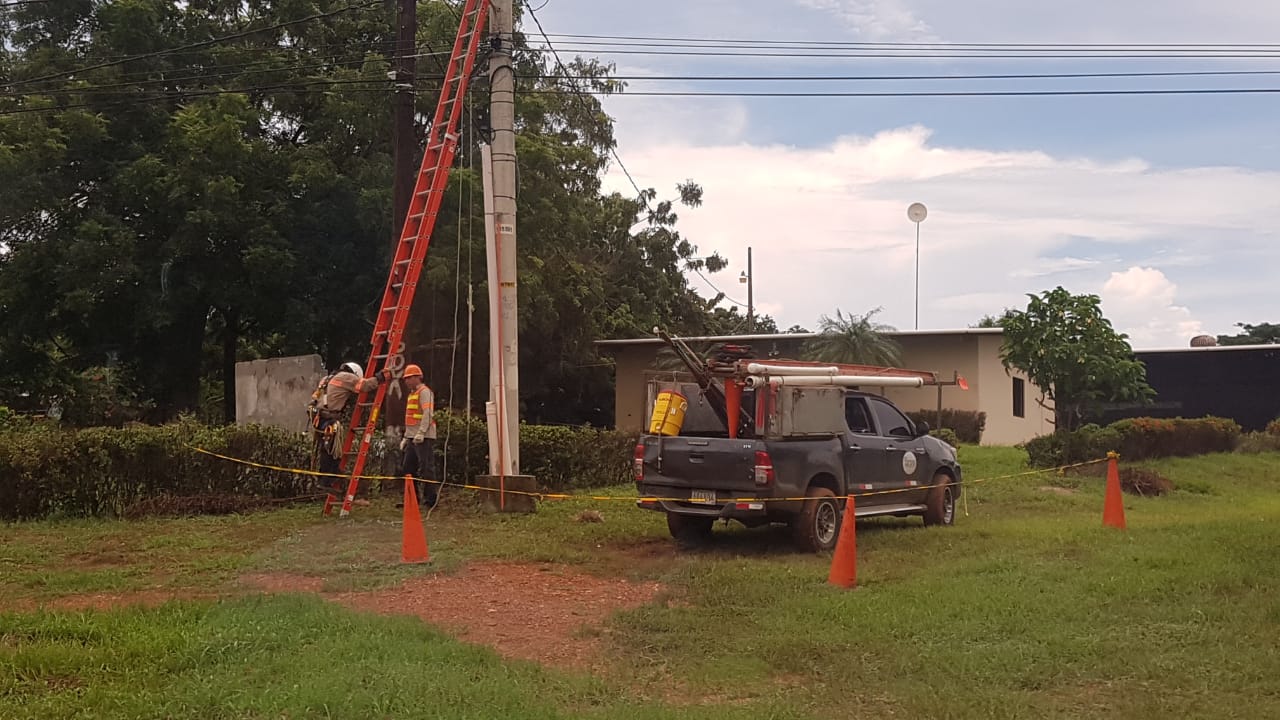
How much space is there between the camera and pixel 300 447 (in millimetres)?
14938

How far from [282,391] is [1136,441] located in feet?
54.5

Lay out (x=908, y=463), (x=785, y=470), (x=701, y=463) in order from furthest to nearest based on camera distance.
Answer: (x=908, y=463), (x=701, y=463), (x=785, y=470)

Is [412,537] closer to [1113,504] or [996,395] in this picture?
[1113,504]

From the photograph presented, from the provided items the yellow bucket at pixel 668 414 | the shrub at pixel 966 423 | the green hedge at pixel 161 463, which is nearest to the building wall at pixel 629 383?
the shrub at pixel 966 423

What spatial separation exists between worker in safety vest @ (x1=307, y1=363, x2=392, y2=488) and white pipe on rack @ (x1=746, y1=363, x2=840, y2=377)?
5624 mm

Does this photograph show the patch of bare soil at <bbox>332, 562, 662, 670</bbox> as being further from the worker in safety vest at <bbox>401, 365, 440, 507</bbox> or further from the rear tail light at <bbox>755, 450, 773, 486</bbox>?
the worker in safety vest at <bbox>401, 365, 440, 507</bbox>

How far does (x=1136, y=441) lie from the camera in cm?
2248

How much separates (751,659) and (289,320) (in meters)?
17.8

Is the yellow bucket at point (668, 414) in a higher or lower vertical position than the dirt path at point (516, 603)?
higher

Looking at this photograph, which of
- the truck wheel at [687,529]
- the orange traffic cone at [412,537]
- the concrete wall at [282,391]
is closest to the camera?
the orange traffic cone at [412,537]

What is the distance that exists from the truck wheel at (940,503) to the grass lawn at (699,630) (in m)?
0.93

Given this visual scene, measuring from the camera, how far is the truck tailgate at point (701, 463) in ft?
36.4

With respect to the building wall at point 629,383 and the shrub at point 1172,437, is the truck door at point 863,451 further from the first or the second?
the building wall at point 629,383

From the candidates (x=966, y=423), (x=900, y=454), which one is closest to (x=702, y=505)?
(x=900, y=454)
